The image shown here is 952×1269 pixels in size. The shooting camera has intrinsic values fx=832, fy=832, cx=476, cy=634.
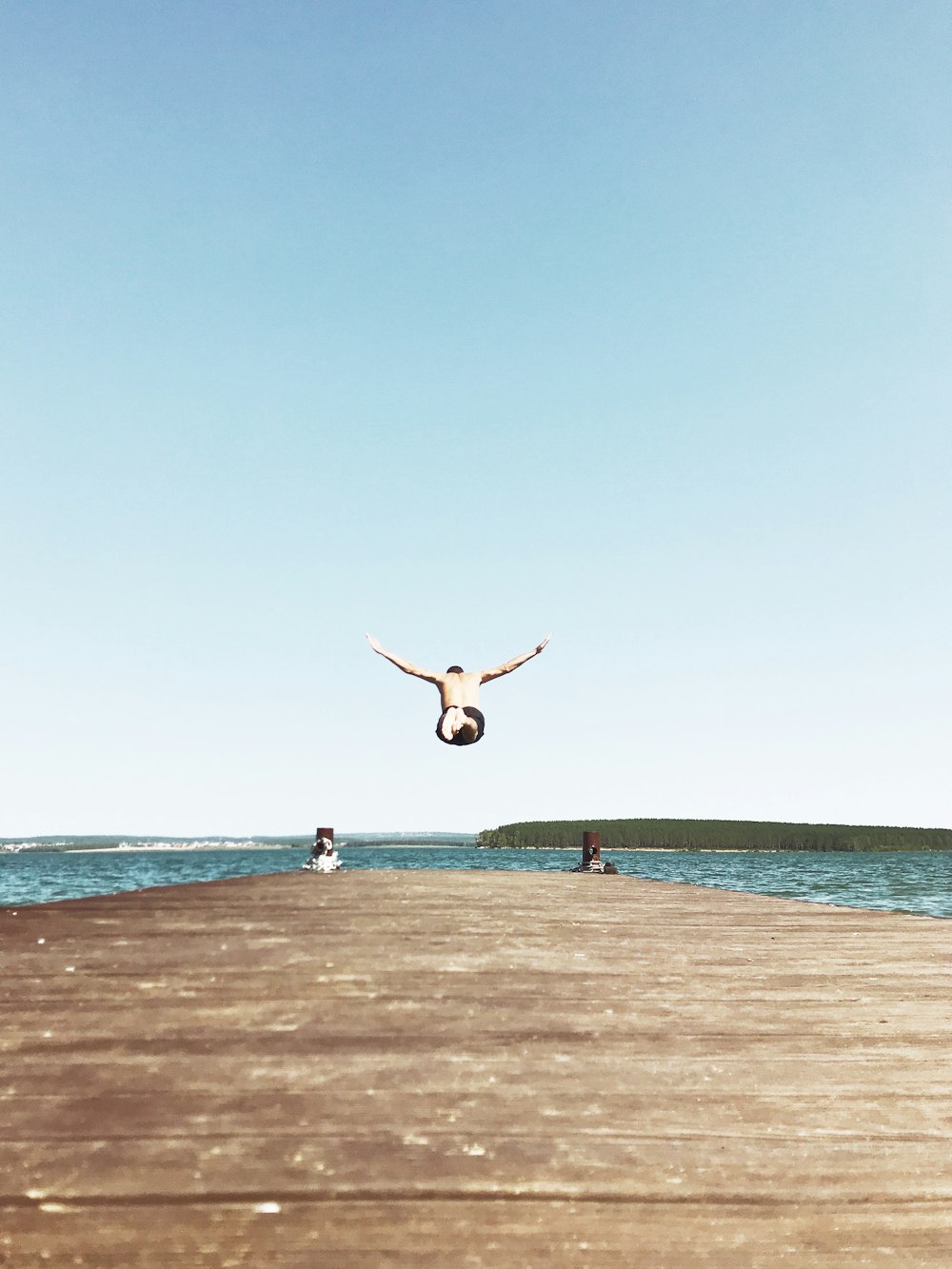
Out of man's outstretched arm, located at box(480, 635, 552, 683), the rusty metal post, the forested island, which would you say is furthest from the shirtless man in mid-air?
the forested island

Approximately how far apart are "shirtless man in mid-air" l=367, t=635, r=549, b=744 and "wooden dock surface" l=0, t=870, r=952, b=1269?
7186 millimetres

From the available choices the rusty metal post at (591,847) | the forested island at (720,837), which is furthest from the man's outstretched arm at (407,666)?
the forested island at (720,837)

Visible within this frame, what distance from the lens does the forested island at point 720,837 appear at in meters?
122

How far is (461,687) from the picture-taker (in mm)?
13195

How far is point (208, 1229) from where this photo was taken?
2.04m

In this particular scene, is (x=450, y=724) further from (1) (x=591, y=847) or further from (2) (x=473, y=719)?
(1) (x=591, y=847)

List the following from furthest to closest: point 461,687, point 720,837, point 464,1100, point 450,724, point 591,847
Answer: point 720,837 < point 591,847 < point 461,687 < point 450,724 < point 464,1100

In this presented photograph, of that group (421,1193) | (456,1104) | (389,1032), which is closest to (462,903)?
(389,1032)

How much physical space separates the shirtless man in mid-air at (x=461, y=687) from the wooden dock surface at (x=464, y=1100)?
7186mm

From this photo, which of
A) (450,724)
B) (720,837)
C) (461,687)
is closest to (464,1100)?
(450,724)

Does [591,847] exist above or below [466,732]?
below

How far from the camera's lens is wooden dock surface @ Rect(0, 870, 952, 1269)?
6.72 ft

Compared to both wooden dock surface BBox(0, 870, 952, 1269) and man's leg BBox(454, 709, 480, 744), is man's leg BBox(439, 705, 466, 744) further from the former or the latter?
wooden dock surface BBox(0, 870, 952, 1269)

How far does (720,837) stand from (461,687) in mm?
126088
